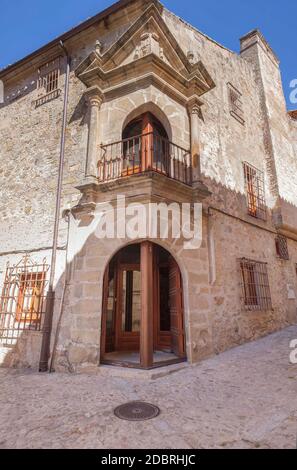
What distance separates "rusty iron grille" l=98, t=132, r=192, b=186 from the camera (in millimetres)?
5465

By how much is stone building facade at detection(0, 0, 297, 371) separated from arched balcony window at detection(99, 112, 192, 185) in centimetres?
3

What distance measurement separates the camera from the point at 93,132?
5.76 meters

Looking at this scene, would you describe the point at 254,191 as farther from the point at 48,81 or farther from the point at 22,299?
the point at 22,299

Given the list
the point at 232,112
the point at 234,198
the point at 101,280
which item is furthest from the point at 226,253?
the point at 232,112

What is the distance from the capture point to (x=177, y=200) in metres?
5.41

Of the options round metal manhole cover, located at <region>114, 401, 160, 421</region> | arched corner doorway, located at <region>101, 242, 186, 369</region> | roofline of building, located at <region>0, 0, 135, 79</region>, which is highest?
roofline of building, located at <region>0, 0, 135, 79</region>

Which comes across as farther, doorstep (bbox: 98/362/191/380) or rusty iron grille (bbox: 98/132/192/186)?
rusty iron grille (bbox: 98/132/192/186)

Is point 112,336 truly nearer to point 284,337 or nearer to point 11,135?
point 284,337

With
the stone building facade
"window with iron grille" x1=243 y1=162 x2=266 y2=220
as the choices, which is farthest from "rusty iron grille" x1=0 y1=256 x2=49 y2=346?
"window with iron grille" x1=243 y1=162 x2=266 y2=220

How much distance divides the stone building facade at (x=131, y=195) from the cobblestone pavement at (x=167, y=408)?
0.65 meters

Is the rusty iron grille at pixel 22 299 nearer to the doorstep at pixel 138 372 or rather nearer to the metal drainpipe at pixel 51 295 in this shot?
the metal drainpipe at pixel 51 295

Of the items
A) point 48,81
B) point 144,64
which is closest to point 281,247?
point 144,64

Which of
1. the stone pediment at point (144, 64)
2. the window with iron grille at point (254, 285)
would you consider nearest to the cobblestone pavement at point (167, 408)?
the window with iron grille at point (254, 285)

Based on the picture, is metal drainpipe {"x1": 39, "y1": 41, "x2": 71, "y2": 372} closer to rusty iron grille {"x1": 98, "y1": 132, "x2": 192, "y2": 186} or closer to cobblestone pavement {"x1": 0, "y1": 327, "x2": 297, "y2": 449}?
cobblestone pavement {"x1": 0, "y1": 327, "x2": 297, "y2": 449}
